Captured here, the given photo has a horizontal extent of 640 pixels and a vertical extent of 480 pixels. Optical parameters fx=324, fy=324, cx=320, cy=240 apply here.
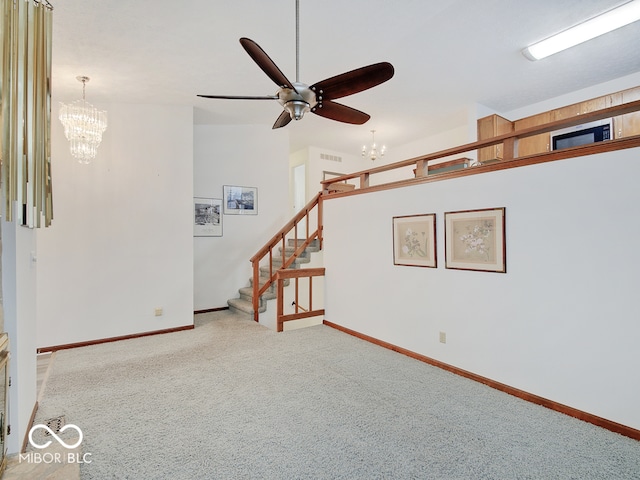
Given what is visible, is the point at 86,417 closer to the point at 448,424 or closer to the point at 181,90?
the point at 448,424

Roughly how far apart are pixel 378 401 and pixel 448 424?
555 mm

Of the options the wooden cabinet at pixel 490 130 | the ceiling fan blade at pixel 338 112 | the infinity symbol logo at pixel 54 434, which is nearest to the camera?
the infinity symbol logo at pixel 54 434

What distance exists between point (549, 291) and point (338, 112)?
7.25ft

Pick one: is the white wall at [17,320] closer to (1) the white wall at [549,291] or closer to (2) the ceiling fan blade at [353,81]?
(2) the ceiling fan blade at [353,81]

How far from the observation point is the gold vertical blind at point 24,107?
4.89ft

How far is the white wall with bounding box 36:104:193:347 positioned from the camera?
402cm

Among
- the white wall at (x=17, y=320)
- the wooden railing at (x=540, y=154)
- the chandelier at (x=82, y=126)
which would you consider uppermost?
the chandelier at (x=82, y=126)

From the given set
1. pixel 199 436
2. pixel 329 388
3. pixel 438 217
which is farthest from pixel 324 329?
pixel 199 436

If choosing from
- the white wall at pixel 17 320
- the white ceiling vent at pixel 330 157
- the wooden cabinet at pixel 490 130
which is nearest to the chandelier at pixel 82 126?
the white wall at pixel 17 320

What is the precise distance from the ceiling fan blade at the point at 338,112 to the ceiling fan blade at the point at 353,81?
106 mm

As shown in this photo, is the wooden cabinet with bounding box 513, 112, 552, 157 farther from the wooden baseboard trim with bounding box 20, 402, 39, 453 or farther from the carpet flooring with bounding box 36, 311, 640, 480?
the wooden baseboard trim with bounding box 20, 402, 39, 453

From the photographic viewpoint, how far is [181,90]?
418 centimetres

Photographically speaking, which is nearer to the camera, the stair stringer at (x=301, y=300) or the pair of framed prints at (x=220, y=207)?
the stair stringer at (x=301, y=300)

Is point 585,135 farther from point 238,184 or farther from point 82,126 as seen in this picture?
point 82,126
